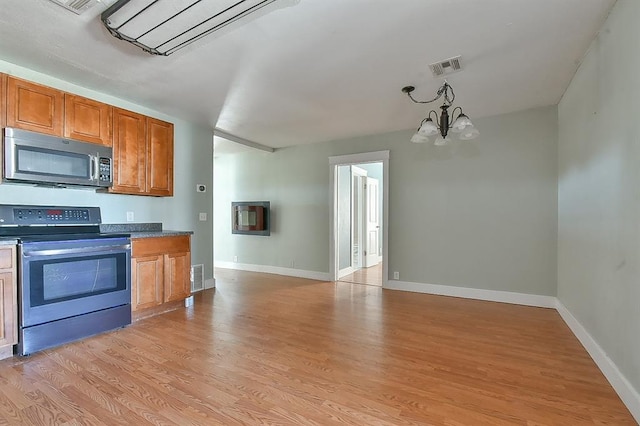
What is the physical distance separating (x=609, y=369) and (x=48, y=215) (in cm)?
481

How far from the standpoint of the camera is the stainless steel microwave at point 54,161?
8.85ft

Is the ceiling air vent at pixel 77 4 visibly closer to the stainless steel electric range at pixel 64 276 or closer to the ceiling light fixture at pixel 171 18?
the ceiling light fixture at pixel 171 18

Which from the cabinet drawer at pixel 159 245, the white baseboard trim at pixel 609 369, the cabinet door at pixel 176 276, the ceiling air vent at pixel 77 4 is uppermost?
the ceiling air vent at pixel 77 4

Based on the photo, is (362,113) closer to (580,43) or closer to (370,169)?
(580,43)

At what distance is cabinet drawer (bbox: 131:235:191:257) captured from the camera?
3340mm

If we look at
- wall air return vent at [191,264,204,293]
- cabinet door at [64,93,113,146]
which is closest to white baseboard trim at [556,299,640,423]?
wall air return vent at [191,264,204,293]

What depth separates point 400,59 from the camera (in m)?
2.68

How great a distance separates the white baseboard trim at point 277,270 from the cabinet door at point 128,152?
3.04 metres

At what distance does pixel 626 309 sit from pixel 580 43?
6.58 ft

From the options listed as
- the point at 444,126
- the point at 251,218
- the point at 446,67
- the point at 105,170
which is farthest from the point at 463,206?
the point at 105,170

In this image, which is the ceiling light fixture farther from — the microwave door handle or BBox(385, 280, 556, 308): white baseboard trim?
Result: BBox(385, 280, 556, 308): white baseboard trim

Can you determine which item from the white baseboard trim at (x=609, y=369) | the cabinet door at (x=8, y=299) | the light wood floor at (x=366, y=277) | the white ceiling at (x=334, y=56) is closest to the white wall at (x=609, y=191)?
the white baseboard trim at (x=609, y=369)

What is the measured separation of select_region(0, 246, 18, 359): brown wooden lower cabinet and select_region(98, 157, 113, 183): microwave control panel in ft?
3.45

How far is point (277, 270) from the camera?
6.13 metres
